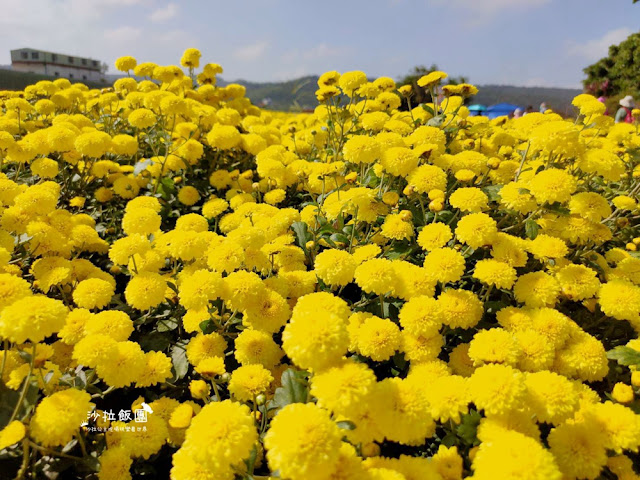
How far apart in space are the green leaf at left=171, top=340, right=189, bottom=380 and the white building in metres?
46.1

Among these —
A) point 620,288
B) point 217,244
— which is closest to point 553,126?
point 620,288

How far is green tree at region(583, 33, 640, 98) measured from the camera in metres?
17.2

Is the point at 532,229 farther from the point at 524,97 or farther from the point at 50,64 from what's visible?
the point at 50,64

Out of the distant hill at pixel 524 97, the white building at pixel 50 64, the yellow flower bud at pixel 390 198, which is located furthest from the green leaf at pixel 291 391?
the white building at pixel 50 64

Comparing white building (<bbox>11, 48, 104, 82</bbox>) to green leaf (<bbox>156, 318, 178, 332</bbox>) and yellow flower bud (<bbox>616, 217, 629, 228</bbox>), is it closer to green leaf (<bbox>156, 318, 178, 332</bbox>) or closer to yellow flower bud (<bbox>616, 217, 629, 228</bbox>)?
green leaf (<bbox>156, 318, 178, 332</bbox>)

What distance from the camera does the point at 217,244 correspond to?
1783 millimetres

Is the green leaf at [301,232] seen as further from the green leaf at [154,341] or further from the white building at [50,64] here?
the white building at [50,64]

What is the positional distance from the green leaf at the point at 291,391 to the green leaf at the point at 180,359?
0.53 meters

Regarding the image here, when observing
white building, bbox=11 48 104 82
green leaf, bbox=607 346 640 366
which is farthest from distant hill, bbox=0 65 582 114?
white building, bbox=11 48 104 82

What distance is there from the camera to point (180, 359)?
5.42ft

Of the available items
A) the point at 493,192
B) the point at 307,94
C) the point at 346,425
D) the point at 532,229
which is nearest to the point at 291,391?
the point at 346,425

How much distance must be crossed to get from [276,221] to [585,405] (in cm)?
150

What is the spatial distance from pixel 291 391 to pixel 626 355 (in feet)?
3.98

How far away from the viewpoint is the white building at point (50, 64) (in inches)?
1603
